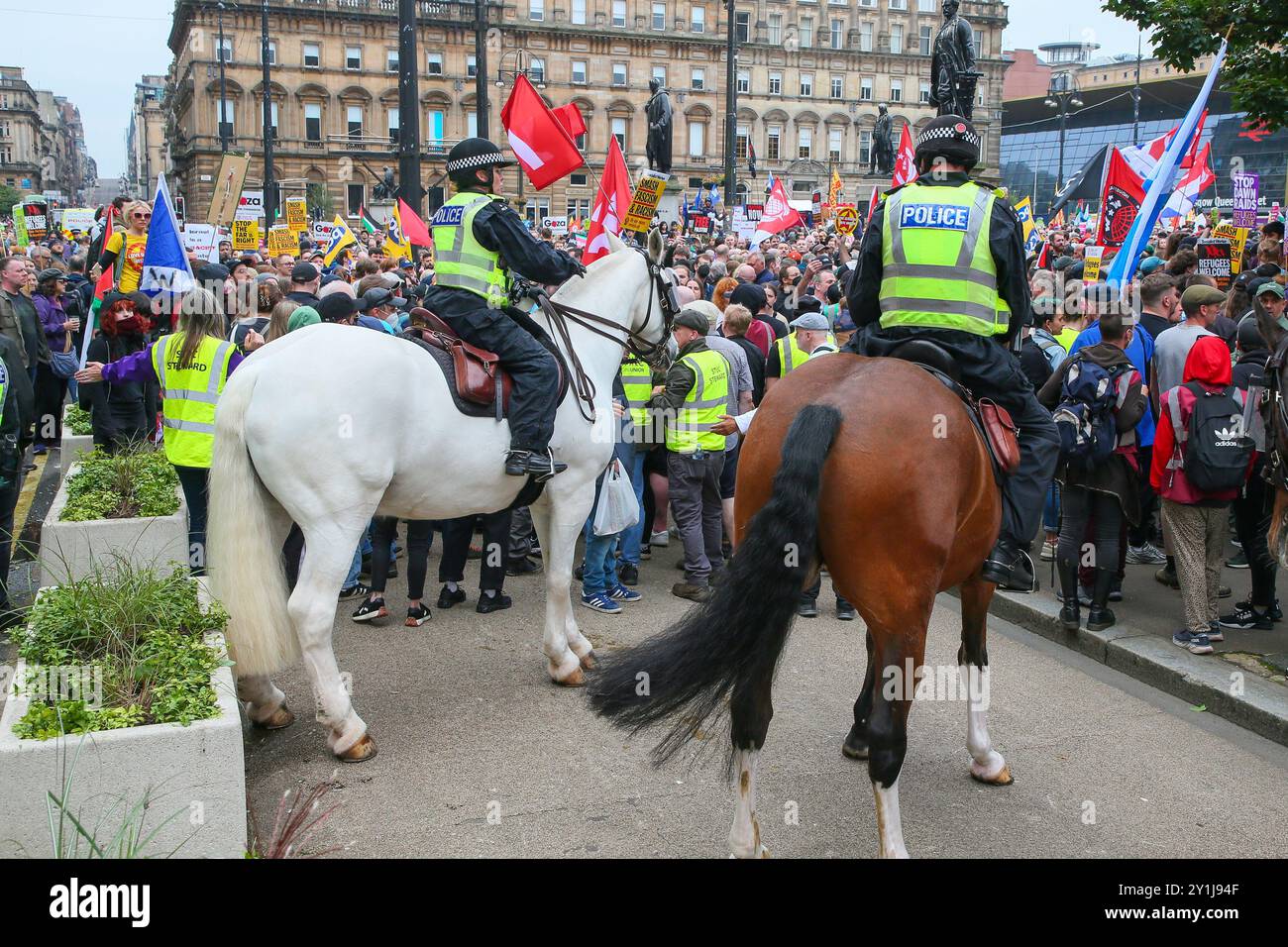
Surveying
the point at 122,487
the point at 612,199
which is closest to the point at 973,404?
the point at 122,487

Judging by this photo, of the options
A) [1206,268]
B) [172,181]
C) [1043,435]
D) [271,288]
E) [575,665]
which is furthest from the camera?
[172,181]

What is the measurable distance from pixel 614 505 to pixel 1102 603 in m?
3.40

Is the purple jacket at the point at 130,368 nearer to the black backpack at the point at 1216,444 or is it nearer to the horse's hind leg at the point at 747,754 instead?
the horse's hind leg at the point at 747,754

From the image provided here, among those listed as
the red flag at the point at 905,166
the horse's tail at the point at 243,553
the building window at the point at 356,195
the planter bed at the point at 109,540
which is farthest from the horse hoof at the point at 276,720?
the building window at the point at 356,195

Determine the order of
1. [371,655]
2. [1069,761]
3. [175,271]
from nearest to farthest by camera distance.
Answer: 1. [1069,761]
2. [371,655]
3. [175,271]

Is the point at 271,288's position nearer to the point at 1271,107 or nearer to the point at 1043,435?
the point at 1043,435

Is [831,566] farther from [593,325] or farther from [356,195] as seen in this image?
[356,195]

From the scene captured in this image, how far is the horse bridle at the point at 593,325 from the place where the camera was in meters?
6.78

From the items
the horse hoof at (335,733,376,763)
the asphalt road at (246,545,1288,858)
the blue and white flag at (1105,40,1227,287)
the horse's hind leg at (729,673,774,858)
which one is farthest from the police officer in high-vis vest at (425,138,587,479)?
the blue and white flag at (1105,40,1227,287)

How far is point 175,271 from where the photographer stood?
7953 mm

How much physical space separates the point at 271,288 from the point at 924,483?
6845 millimetres

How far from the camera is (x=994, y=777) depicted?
543cm

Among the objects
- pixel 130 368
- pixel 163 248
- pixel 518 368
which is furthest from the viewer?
pixel 130 368

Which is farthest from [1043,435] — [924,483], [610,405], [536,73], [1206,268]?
[536,73]
